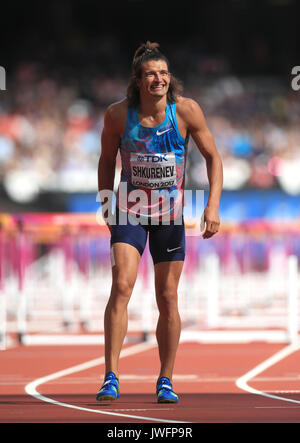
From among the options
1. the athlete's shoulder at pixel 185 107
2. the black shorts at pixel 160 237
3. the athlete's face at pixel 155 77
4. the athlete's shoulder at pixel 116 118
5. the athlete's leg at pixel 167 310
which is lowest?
the athlete's leg at pixel 167 310

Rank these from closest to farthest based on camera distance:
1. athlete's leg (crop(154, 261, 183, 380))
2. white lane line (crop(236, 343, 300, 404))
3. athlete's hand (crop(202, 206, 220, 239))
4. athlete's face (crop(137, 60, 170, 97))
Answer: athlete's hand (crop(202, 206, 220, 239)), athlete's face (crop(137, 60, 170, 97)), athlete's leg (crop(154, 261, 183, 380)), white lane line (crop(236, 343, 300, 404))

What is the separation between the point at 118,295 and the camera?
20.9 feet

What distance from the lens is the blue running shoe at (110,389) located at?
6262mm

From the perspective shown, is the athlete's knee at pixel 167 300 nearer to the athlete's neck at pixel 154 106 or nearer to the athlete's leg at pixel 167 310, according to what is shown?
the athlete's leg at pixel 167 310

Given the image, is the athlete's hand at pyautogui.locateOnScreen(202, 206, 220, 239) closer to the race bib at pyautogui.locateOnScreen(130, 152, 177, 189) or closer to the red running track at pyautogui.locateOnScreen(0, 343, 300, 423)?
the race bib at pyautogui.locateOnScreen(130, 152, 177, 189)

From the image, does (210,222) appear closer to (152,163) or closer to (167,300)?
(152,163)

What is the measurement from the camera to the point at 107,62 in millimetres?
31594

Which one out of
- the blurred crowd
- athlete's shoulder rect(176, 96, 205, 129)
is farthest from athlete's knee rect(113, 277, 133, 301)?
the blurred crowd

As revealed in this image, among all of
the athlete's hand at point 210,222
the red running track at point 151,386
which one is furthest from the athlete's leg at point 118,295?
the athlete's hand at point 210,222

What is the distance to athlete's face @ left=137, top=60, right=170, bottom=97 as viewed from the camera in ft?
20.7

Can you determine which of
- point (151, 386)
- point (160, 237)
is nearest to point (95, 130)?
point (151, 386)

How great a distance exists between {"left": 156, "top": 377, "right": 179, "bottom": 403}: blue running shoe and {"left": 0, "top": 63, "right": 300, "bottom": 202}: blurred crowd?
17.1 meters

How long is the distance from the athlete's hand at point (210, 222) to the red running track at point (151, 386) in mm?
960

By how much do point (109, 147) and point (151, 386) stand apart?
6.23 feet
